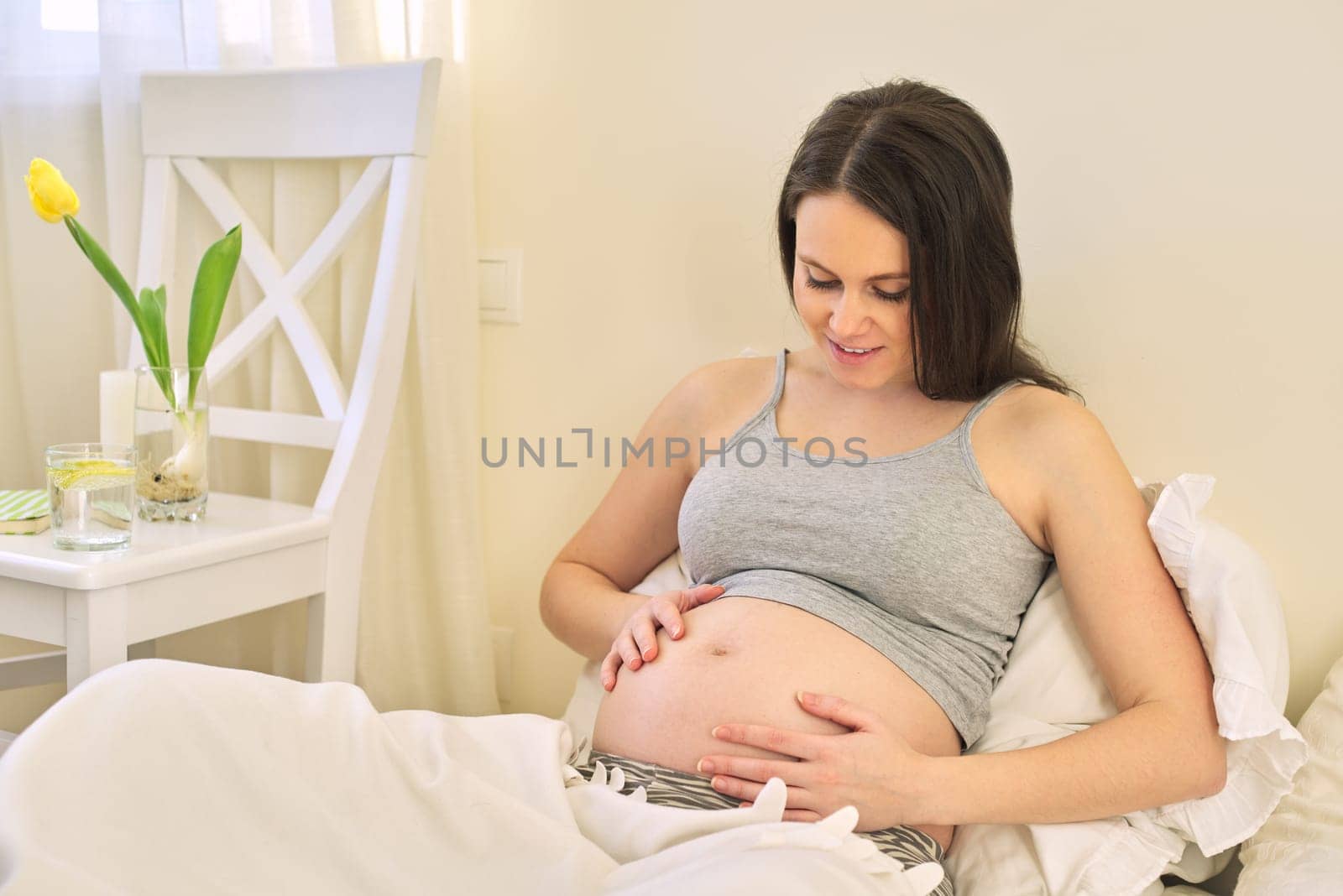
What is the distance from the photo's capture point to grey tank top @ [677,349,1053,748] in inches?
44.3

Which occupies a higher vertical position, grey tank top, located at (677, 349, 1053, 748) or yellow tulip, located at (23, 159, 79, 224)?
yellow tulip, located at (23, 159, 79, 224)

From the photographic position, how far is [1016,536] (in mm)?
1143

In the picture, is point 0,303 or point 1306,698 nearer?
point 1306,698

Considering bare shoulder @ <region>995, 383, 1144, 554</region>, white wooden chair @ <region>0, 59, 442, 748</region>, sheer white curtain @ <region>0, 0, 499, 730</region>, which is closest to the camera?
bare shoulder @ <region>995, 383, 1144, 554</region>

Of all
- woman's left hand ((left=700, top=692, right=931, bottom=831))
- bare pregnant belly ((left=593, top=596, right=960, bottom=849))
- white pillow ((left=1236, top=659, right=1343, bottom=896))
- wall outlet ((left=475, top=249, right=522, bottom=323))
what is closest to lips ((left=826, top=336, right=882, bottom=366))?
bare pregnant belly ((left=593, top=596, right=960, bottom=849))

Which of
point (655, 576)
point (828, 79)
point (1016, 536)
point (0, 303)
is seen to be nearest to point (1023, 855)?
point (1016, 536)

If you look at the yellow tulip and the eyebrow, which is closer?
the eyebrow

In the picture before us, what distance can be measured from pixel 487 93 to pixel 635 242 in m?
0.32

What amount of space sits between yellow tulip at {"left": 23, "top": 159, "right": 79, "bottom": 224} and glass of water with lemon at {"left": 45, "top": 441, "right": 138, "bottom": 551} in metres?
0.28

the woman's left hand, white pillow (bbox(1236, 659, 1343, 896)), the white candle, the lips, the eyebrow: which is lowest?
white pillow (bbox(1236, 659, 1343, 896))

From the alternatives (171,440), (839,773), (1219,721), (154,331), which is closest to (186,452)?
(171,440)

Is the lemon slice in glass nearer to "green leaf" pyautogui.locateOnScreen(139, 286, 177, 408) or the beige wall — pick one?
"green leaf" pyautogui.locateOnScreen(139, 286, 177, 408)

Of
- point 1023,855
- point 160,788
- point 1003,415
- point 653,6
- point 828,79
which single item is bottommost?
point 1023,855

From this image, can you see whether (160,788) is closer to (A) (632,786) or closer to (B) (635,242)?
(A) (632,786)
